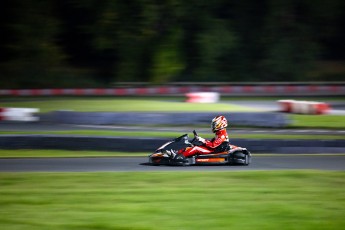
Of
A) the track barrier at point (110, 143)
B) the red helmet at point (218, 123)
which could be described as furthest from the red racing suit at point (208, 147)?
the track barrier at point (110, 143)

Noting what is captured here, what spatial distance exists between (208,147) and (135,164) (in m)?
1.33

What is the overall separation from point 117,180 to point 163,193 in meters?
1.29

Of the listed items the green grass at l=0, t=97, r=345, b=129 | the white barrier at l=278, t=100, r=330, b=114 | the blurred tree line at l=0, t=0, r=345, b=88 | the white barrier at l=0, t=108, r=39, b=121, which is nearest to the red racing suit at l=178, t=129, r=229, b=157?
the green grass at l=0, t=97, r=345, b=129

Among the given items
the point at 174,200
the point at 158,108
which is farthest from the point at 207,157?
the point at 158,108

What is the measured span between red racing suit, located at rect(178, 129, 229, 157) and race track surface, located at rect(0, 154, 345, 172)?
0.25m

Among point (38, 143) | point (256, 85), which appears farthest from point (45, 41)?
point (38, 143)

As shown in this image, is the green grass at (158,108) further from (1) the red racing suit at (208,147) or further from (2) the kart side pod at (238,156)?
(1) the red racing suit at (208,147)

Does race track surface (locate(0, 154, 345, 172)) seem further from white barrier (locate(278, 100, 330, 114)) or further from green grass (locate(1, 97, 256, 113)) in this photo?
green grass (locate(1, 97, 256, 113))

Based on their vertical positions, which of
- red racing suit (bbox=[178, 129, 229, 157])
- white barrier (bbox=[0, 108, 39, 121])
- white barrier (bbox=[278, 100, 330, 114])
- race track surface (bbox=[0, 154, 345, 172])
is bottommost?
race track surface (bbox=[0, 154, 345, 172])

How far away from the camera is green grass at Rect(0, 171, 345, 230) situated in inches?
315

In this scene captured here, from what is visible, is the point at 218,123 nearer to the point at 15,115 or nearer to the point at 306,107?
the point at 15,115

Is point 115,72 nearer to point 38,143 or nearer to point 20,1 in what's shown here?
point 20,1

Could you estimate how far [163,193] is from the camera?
9.66m

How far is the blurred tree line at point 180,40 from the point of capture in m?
33.4
